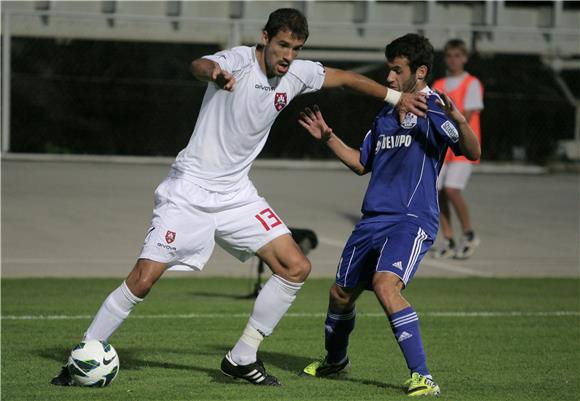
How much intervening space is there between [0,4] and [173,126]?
376cm

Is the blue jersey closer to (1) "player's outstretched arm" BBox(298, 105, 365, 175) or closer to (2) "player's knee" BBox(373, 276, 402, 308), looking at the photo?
(1) "player's outstretched arm" BBox(298, 105, 365, 175)

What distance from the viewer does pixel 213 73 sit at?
644 centimetres

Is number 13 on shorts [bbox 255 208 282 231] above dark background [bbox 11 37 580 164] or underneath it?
above

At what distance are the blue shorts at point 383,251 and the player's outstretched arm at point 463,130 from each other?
0.53m

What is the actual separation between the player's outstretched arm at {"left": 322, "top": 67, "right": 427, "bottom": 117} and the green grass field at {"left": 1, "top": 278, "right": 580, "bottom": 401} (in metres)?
1.64

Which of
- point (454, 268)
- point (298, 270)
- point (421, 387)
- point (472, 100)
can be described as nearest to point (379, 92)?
point (298, 270)

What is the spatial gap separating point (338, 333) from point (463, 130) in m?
1.48

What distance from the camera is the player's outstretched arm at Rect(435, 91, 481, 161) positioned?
6766mm

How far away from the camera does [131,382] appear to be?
7.04 meters

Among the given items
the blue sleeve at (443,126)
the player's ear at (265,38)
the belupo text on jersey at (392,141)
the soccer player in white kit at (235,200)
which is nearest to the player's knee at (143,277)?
the soccer player in white kit at (235,200)

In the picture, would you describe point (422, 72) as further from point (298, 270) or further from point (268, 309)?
point (268, 309)

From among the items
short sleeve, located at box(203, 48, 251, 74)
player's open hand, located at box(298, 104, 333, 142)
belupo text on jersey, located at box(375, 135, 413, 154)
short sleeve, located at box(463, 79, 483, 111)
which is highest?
short sleeve, located at box(203, 48, 251, 74)

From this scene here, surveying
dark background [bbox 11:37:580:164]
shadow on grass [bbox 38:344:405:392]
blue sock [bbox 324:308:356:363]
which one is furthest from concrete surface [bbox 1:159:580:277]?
blue sock [bbox 324:308:356:363]

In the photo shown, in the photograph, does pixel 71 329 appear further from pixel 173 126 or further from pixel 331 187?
pixel 173 126
